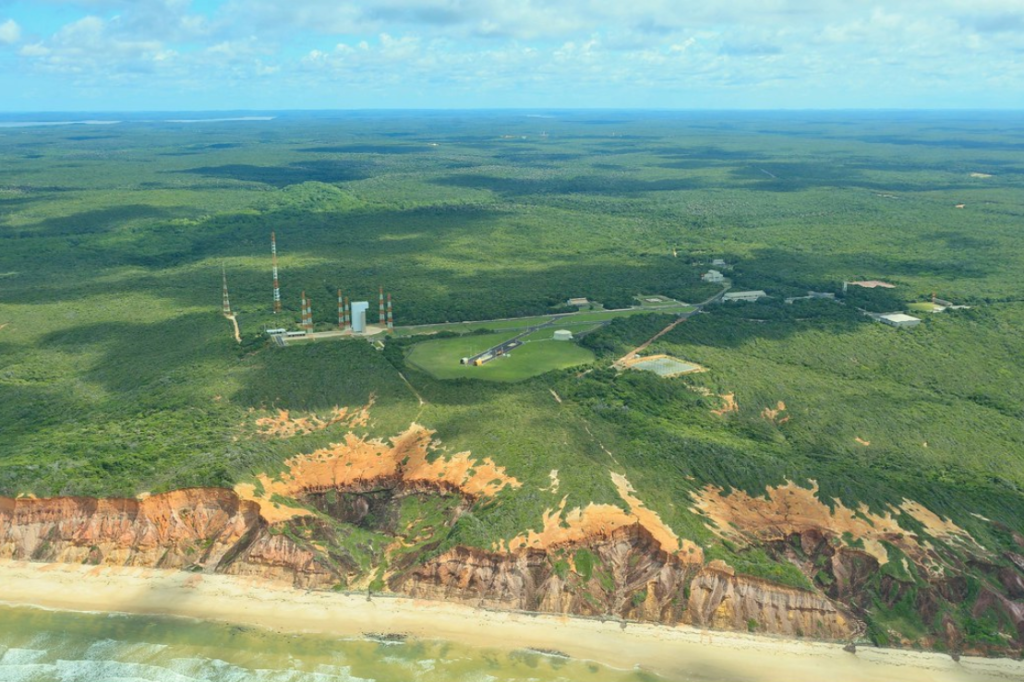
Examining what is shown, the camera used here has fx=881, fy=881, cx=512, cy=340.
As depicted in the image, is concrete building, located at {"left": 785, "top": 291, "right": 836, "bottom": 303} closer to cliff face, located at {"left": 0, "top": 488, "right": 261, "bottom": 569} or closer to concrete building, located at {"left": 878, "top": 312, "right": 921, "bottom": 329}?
concrete building, located at {"left": 878, "top": 312, "right": 921, "bottom": 329}


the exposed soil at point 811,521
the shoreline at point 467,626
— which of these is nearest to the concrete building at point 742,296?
the exposed soil at point 811,521

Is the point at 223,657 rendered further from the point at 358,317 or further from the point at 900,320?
the point at 900,320

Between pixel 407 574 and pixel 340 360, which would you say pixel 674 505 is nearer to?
pixel 407 574

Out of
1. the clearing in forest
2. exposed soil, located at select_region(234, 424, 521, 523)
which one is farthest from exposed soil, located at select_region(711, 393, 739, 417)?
exposed soil, located at select_region(234, 424, 521, 523)

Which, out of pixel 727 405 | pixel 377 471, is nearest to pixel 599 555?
pixel 377 471

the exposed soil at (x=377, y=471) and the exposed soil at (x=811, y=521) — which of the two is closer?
the exposed soil at (x=811, y=521)

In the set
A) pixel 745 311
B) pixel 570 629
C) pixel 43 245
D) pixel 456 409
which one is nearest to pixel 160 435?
pixel 456 409

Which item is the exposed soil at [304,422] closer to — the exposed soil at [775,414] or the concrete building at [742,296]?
the exposed soil at [775,414]
